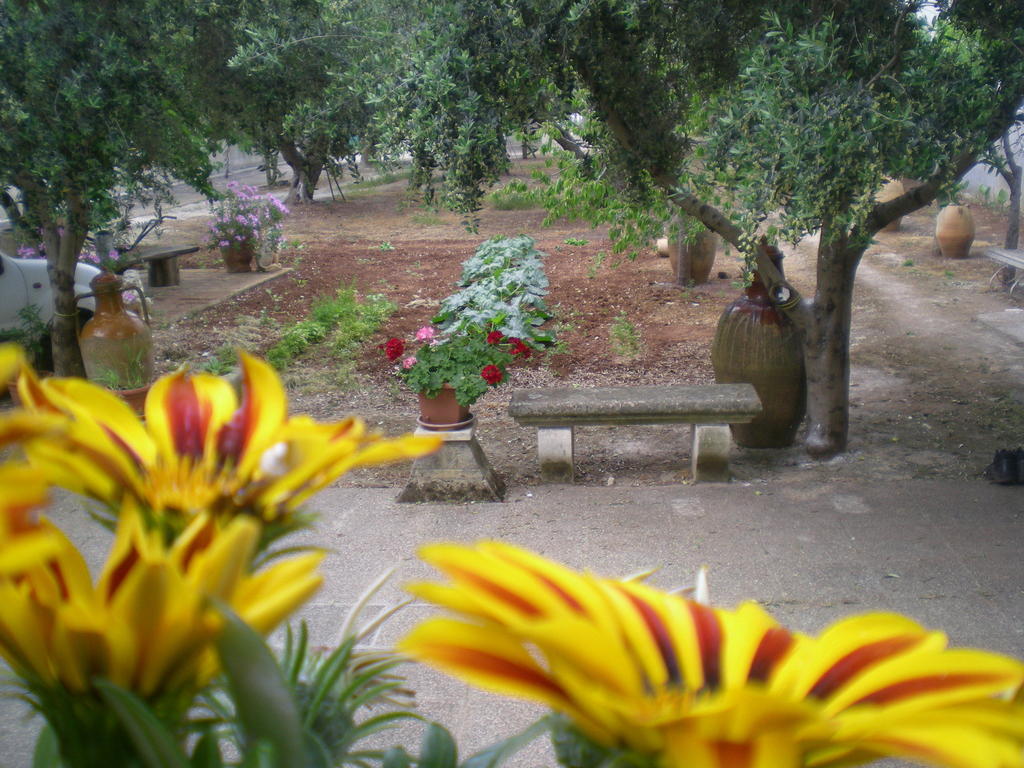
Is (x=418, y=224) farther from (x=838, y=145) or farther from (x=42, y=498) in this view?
(x=42, y=498)

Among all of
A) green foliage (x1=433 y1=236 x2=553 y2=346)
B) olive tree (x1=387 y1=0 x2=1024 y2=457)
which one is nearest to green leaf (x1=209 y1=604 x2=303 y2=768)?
olive tree (x1=387 y1=0 x2=1024 y2=457)

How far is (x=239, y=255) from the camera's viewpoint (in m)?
13.1

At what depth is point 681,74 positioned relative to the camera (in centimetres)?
507

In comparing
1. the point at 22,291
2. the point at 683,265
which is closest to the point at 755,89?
the point at 22,291

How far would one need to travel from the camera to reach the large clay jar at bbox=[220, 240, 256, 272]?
12.9 meters

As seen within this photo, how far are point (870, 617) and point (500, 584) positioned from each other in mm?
205

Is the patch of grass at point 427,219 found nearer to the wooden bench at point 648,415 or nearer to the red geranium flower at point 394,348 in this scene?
the red geranium flower at point 394,348

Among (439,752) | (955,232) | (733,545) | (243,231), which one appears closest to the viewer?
(439,752)

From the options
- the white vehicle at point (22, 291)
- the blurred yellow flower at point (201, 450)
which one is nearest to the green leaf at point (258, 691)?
the blurred yellow flower at point (201, 450)

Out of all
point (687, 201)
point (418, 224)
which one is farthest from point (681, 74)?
point (418, 224)

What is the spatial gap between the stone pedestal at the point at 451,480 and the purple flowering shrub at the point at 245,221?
858cm

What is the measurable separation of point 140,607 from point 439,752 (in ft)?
0.78

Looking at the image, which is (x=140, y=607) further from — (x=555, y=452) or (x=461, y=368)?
(x=555, y=452)

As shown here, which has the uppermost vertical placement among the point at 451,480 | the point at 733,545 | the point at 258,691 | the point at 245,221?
the point at 258,691
